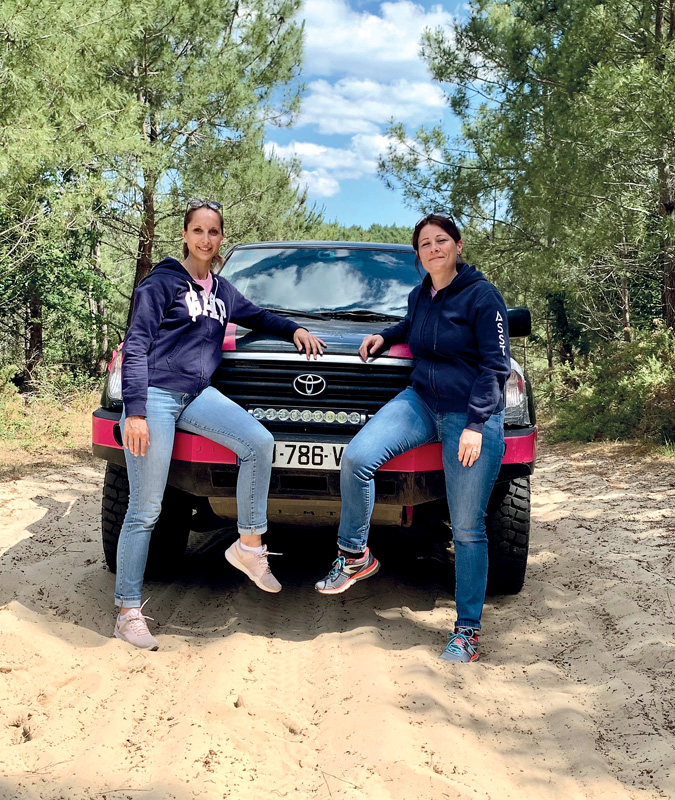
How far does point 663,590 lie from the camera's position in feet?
14.2

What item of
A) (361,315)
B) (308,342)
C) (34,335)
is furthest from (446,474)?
(34,335)

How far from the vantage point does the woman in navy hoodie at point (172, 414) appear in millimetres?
3586

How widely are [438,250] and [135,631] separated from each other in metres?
2.21

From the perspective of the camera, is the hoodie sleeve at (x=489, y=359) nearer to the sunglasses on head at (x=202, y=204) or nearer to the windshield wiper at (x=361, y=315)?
the windshield wiper at (x=361, y=315)

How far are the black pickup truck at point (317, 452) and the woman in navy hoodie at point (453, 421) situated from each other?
5.5 inches

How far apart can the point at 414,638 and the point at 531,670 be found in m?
0.56

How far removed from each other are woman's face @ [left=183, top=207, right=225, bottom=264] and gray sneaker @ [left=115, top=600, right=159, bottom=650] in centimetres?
171

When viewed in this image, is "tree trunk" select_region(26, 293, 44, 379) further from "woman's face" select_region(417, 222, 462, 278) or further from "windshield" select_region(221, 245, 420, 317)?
"woman's face" select_region(417, 222, 462, 278)

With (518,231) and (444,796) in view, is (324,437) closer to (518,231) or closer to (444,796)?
(444,796)

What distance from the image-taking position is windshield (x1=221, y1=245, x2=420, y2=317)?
4719 millimetres

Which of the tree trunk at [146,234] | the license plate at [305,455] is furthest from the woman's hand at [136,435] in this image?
the tree trunk at [146,234]

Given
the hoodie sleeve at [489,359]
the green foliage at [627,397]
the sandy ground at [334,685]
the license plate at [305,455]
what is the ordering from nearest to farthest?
the sandy ground at [334,685] → the hoodie sleeve at [489,359] → the license plate at [305,455] → the green foliage at [627,397]

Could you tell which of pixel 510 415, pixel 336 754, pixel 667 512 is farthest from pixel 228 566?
pixel 667 512

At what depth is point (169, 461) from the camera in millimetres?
3713
